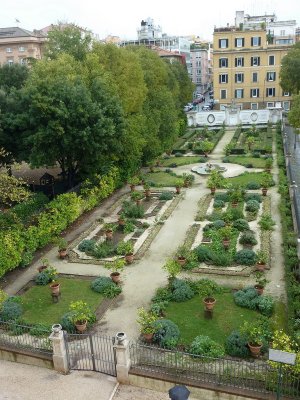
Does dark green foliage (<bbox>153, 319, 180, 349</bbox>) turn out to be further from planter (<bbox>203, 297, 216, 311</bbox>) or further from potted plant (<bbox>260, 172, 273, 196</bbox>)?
potted plant (<bbox>260, 172, 273, 196</bbox>)

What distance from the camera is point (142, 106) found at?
37.0 metres

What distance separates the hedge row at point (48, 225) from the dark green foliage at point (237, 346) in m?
10.7

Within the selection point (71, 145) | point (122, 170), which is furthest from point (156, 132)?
point (71, 145)

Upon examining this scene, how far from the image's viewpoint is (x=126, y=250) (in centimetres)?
2073

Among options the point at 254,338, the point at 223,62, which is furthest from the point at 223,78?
the point at 254,338

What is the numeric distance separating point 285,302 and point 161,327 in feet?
17.6

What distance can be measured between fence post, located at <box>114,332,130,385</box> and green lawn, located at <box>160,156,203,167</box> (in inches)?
1189

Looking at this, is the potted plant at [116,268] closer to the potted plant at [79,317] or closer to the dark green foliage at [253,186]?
the potted plant at [79,317]

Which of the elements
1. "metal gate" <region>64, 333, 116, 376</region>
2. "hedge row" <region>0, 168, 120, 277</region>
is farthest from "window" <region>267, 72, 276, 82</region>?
"metal gate" <region>64, 333, 116, 376</region>

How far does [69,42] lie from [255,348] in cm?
2655

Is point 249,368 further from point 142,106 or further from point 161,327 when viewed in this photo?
point 142,106

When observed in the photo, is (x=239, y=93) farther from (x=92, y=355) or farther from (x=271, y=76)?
(x=92, y=355)

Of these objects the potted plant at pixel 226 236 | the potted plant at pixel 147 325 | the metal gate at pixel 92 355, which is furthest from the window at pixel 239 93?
the metal gate at pixel 92 355

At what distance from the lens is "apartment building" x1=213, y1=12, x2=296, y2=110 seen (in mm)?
62938
